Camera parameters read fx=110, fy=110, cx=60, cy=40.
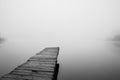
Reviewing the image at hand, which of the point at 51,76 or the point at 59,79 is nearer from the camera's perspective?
the point at 51,76

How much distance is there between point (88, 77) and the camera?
10.3m

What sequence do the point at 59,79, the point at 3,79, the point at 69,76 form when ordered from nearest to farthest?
1. the point at 3,79
2. the point at 59,79
3. the point at 69,76

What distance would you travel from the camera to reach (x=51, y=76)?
605 cm

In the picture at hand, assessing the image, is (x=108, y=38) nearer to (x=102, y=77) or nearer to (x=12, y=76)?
(x=102, y=77)

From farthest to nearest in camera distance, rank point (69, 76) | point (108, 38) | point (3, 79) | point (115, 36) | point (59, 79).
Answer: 1. point (108, 38)
2. point (115, 36)
3. point (69, 76)
4. point (59, 79)
5. point (3, 79)

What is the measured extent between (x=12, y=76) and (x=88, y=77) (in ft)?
23.0

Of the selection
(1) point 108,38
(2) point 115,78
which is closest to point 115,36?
(1) point 108,38

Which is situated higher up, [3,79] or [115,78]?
[3,79]

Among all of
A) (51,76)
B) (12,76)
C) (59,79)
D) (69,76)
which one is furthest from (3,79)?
(69,76)

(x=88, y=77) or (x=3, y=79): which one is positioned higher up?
(x=3, y=79)

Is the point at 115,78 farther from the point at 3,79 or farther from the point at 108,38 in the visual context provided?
the point at 108,38

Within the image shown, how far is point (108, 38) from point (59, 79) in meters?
92.0

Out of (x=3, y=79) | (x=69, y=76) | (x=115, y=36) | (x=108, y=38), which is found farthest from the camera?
(x=108, y=38)

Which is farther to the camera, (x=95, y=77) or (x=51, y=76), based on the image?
(x=95, y=77)
